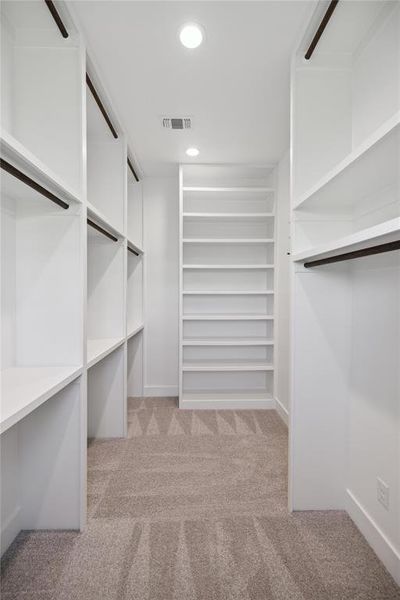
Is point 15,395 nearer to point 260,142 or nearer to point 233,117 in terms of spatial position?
point 233,117

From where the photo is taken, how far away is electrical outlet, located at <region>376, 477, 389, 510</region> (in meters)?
1.28

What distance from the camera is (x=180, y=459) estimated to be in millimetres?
2090

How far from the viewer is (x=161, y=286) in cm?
344

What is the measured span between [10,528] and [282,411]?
213 cm

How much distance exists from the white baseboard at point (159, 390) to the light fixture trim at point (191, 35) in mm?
2961

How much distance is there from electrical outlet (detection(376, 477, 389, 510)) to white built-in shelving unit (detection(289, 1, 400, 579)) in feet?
0.15

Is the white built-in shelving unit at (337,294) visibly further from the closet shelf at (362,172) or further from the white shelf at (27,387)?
the white shelf at (27,387)

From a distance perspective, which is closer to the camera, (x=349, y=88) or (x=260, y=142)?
(x=349, y=88)

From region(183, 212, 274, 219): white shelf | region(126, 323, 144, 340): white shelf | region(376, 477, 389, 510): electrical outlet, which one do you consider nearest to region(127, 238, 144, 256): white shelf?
region(183, 212, 274, 219): white shelf

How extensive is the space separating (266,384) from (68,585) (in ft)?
7.97

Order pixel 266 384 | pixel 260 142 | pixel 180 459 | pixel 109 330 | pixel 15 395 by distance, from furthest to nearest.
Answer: pixel 266 384 < pixel 260 142 < pixel 109 330 < pixel 180 459 < pixel 15 395

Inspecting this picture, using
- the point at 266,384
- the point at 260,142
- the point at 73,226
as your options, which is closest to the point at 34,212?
the point at 73,226

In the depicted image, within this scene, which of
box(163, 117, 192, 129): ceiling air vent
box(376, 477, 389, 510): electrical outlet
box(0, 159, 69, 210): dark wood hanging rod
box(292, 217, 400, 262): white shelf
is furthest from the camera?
box(163, 117, 192, 129): ceiling air vent

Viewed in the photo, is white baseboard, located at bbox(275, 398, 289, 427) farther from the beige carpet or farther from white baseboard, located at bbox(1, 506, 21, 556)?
white baseboard, located at bbox(1, 506, 21, 556)
